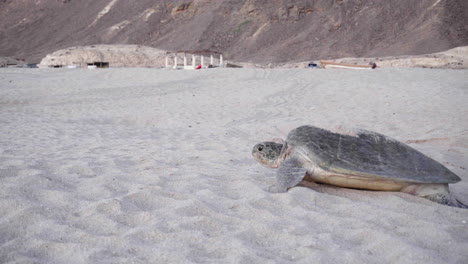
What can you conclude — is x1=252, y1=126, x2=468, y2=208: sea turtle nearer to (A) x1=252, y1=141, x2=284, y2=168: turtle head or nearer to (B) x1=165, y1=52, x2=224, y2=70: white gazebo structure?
(A) x1=252, y1=141, x2=284, y2=168: turtle head

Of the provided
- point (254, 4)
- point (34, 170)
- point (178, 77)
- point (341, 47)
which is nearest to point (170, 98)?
point (178, 77)

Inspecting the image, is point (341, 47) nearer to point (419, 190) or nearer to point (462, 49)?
point (462, 49)

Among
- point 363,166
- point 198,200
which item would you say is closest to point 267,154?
point 363,166

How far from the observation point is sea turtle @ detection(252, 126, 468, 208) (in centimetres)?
294

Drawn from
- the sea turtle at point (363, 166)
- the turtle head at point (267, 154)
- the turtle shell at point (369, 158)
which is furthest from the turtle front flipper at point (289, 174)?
the turtle head at point (267, 154)

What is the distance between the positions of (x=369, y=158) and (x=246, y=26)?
171 ft

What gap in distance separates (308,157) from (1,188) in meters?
2.53

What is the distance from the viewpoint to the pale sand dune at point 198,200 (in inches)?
82.2

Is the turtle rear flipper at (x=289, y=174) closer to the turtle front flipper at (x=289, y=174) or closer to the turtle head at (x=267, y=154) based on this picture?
the turtle front flipper at (x=289, y=174)

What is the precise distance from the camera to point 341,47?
43.1 m

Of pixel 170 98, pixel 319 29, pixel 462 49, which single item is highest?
pixel 319 29

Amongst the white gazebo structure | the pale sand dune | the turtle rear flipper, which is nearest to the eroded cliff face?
the white gazebo structure

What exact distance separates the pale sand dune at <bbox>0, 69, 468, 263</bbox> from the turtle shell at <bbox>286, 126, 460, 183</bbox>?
→ 0.74 ft

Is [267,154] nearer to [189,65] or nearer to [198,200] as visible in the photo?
[198,200]
